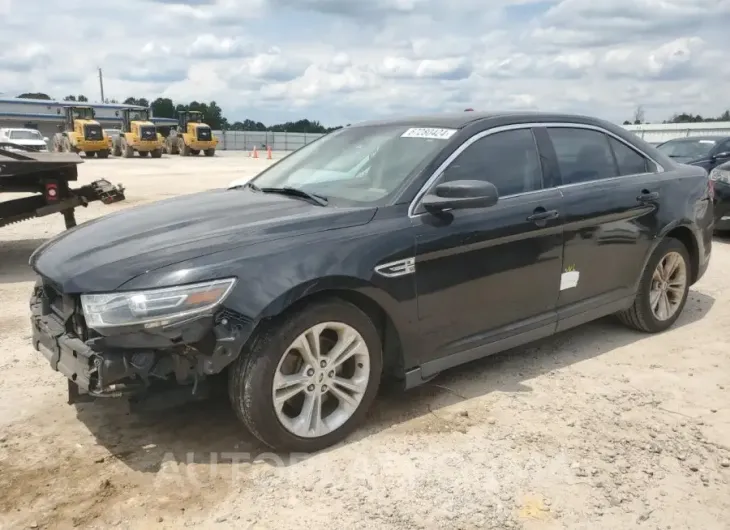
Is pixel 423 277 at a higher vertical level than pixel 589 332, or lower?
higher

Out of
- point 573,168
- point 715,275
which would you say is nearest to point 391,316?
point 573,168

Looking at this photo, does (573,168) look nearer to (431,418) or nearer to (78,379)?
(431,418)

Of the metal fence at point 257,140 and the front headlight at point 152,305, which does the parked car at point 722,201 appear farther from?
the metal fence at point 257,140

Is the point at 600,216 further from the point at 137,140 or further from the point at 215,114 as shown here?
the point at 215,114

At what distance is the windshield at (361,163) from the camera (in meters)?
3.88

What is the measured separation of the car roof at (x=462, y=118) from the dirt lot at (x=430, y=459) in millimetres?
1625

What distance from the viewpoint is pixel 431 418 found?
3.79m

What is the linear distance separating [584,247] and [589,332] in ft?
3.83

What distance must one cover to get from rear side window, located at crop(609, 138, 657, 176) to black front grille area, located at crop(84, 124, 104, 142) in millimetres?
31943

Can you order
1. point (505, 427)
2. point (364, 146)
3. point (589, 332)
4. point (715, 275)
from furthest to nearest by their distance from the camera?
point (715, 275)
point (589, 332)
point (364, 146)
point (505, 427)

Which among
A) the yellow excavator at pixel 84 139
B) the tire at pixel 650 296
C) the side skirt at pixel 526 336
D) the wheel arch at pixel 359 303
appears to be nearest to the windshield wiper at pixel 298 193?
the wheel arch at pixel 359 303

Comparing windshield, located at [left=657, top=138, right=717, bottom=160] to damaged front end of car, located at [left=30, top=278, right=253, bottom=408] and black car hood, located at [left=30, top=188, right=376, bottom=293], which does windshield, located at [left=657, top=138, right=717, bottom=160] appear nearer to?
black car hood, located at [left=30, top=188, right=376, bottom=293]

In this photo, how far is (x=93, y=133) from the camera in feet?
108

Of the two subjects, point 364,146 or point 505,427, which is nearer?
point 505,427
